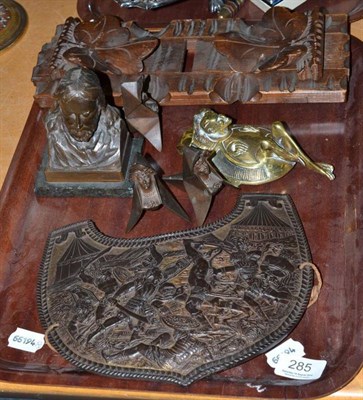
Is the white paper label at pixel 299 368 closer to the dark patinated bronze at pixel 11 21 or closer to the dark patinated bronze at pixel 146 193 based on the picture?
the dark patinated bronze at pixel 146 193

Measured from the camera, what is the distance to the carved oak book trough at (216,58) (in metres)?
1.61

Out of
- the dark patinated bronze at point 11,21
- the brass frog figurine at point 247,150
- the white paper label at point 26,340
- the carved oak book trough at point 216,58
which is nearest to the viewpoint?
the white paper label at point 26,340

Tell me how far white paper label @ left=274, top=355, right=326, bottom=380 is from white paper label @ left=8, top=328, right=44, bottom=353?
400mm

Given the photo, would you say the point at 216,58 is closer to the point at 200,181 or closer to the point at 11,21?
the point at 200,181

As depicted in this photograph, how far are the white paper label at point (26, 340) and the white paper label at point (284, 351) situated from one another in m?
0.39

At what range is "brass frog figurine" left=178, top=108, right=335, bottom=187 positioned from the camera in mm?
1512

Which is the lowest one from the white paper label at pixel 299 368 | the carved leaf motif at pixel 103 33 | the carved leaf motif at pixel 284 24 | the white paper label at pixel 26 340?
the white paper label at pixel 26 340

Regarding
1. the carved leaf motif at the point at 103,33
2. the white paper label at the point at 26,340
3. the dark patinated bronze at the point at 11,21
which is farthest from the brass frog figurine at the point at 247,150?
the dark patinated bronze at the point at 11,21

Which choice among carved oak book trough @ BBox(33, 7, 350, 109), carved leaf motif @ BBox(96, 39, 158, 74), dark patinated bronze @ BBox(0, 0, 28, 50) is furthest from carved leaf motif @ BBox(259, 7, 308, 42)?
dark patinated bronze @ BBox(0, 0, 28, 50)

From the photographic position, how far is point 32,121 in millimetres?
1740

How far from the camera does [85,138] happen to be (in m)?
1.51

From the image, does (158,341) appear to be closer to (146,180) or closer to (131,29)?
(146,180)

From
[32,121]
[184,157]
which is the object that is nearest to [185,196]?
[184,157]

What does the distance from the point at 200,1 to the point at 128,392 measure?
978mm
